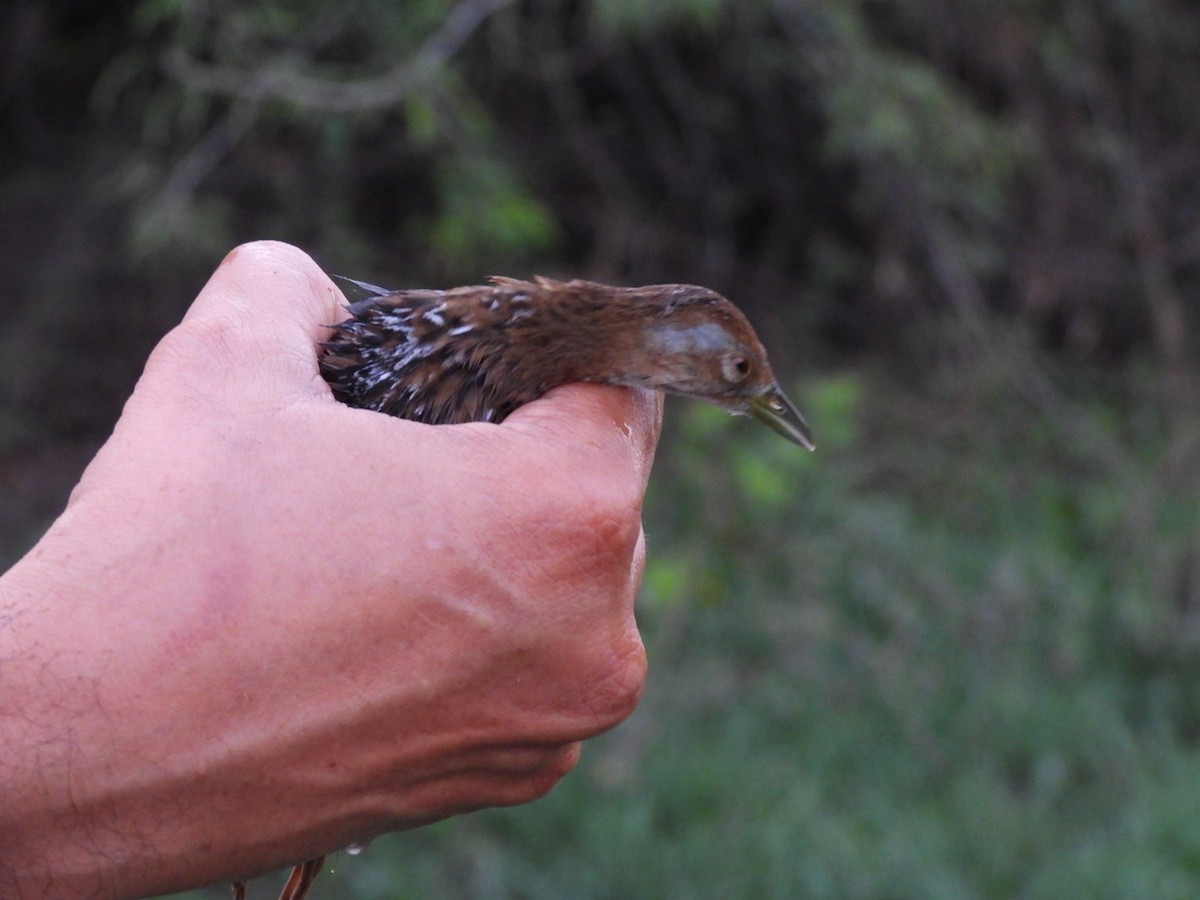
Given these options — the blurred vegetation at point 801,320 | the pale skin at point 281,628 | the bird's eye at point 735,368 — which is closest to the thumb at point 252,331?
the pale skin at point 281,628

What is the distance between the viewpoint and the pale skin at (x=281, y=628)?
1.47m

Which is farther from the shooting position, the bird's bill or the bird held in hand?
the bird's bill

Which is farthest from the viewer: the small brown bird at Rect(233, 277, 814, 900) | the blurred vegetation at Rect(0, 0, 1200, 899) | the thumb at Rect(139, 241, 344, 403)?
the blurred vegetation at Rect(0, 0, 1200, 899)

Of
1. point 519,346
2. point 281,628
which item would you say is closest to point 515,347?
point 519,346

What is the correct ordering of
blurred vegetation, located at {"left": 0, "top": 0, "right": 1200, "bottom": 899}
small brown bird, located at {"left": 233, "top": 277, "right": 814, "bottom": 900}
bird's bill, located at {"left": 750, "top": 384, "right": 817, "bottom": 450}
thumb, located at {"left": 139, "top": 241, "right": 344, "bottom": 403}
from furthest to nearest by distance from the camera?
blurred vegetation, located at {"left": 0, "top": 0, "right": 1200, "bottom": 899}, bird's bill, located at {"left": 750, "top": 384, "right": 817, "bottom": 450}, small brown bird, located at {"left": 233, "top": 277, "right": 814, "bottom": 900}, thumb, located at {"left": 139, "top": 241, "right": 344, "bottom": 403}

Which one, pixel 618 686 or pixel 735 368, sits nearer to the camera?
pixel 618 686

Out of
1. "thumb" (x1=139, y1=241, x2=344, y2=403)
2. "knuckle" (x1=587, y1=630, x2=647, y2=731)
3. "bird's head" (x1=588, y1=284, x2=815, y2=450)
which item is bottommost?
"knuckle" (x1=587, y1=630, x2=647, y2=731)

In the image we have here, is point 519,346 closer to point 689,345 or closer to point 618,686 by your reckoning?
point 689,345

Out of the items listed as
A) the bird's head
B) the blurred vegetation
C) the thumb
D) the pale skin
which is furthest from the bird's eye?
the blurred vegetation

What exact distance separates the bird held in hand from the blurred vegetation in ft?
7.99

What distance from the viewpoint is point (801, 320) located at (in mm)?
6961

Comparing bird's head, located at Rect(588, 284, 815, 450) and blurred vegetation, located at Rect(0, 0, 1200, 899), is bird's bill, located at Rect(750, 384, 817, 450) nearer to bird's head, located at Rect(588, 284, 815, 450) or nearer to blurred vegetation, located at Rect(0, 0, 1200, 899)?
bird's head, located at Rect(588, 284, 815, 450)

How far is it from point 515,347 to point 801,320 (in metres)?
5.05

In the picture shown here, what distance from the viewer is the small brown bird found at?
6.66 feet
